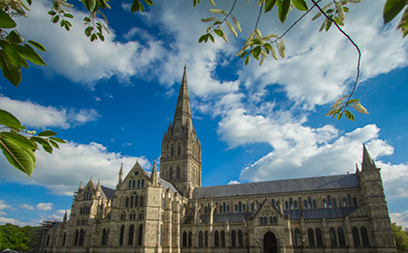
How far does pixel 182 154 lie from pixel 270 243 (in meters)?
→ 26.6

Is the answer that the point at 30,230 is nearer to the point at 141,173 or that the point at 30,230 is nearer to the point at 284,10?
the point at 141,173

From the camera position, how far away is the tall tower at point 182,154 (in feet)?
200

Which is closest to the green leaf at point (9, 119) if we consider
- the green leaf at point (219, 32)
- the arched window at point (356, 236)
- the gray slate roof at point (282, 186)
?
the green leaf at point (219, 32)

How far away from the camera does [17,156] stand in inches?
79.4

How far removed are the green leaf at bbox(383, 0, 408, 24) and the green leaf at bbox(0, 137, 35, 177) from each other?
255cm

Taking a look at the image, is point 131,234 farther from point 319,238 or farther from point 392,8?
point 392,8

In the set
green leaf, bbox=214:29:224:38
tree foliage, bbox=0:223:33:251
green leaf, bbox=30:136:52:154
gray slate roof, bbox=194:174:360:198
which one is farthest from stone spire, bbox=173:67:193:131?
green leaf, bbox=30:136:52:154

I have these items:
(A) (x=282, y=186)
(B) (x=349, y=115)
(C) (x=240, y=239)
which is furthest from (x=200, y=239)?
(B) (x=349, y=115)

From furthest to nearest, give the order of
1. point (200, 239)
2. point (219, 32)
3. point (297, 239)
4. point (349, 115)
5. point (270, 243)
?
point (200, 239), point (270, 243), point (297, 239), point (219, 32), point (349, 115)

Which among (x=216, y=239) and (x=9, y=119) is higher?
(x=9, y=119)

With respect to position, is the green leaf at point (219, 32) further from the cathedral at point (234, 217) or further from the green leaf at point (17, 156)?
the cathedral at point (234, 217)

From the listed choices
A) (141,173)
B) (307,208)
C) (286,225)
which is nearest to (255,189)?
(307,208)

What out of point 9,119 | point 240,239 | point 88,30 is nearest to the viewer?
point 9,119

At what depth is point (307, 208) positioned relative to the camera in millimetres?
49812
